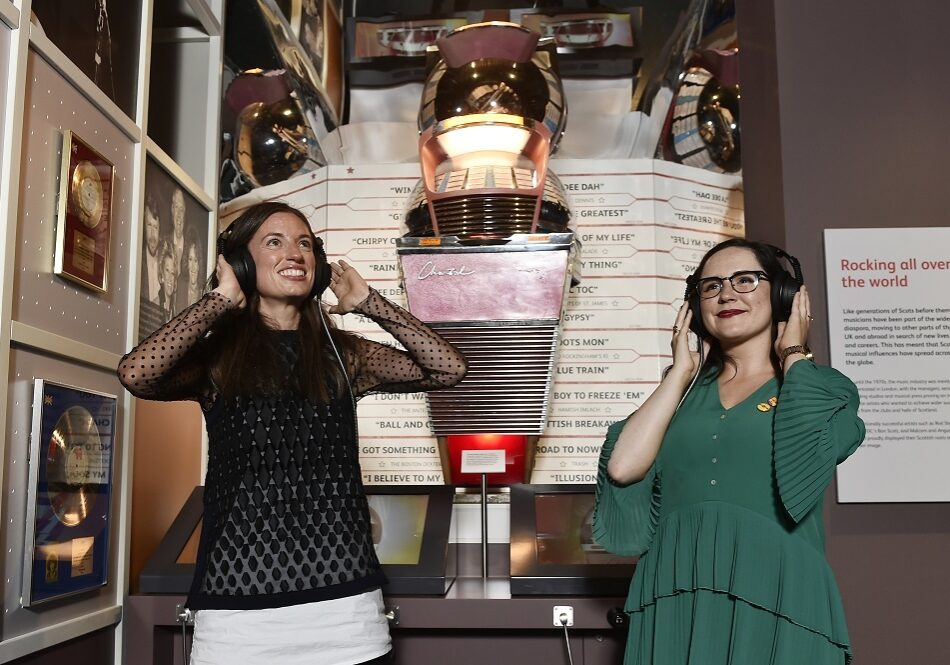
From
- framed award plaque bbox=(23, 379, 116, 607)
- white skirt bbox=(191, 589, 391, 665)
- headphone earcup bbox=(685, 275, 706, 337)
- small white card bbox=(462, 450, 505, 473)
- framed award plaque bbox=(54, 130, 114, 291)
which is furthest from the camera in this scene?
small white card bbox=(462, 450, 505, 473)

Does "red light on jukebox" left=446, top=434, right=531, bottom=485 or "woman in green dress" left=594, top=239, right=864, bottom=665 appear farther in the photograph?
"red light on jukebox" left=446, top=434, right=531, bottom=485

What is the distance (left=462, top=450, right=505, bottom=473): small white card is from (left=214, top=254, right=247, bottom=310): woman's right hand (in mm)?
1429

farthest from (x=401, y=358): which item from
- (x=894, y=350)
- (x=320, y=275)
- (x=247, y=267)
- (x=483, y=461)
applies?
(x=894, y=350)

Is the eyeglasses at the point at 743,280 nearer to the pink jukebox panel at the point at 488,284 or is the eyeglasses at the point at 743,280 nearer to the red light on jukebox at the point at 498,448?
the pink jukebox panel at the point at 488,284

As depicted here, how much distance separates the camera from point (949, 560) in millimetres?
2623

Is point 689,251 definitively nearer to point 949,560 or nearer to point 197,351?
point 949,560

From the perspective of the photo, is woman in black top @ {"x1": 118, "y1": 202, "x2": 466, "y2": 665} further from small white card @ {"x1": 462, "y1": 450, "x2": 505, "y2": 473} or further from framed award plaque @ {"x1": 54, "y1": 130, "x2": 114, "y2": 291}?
small white card @ {"x1": 462, "y1": 450, "x2": 505, "y2": 473}

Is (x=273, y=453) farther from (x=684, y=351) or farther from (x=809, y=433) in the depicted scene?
(x=809, y=433)

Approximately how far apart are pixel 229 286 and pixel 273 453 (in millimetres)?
347

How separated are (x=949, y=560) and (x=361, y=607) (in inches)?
68.6

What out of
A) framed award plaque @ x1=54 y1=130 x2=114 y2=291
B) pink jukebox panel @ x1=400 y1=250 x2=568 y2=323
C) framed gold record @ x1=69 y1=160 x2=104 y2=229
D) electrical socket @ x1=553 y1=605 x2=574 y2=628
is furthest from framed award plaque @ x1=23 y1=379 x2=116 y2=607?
electrical socket @ x1=553 y1=605 x2=574 y2=628

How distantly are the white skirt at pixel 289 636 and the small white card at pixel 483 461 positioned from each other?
1.41 meters

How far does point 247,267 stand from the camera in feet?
6.24

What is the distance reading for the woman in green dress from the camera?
1777mm
